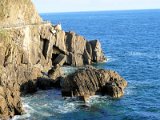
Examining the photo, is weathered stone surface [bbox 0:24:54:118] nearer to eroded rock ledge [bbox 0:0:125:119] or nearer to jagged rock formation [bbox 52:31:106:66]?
eroded rock ledge [bbox 0:0:125:119]

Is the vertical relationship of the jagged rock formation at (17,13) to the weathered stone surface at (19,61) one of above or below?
above

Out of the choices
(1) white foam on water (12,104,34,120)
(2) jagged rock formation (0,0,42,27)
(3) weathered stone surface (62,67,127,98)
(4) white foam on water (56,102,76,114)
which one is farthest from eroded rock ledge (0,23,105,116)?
(3) weathered stone surface (62,67,127,98)

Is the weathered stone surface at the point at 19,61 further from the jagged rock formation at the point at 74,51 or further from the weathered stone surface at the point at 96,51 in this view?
the weathered stone surface at the point at 96,51

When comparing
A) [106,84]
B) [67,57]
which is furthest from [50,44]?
[106,84]

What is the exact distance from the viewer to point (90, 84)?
8856cm

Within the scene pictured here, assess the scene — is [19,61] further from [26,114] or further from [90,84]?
[26,114]

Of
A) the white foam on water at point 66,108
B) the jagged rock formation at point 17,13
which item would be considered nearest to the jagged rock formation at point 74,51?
the jagged rock formation at point 17,13

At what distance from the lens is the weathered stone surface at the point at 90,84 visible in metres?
87.6

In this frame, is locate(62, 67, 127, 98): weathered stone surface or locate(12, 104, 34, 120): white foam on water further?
locate(62, 67, 127, 98): weathered stone surface

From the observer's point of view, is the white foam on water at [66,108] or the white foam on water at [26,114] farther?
the white foam on water at [66,108]

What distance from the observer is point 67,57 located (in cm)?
12506

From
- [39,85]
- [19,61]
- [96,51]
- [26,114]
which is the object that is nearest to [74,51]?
[96,51]

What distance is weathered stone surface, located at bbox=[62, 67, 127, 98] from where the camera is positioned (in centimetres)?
8762

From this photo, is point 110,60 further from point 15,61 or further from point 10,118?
point 10,118
